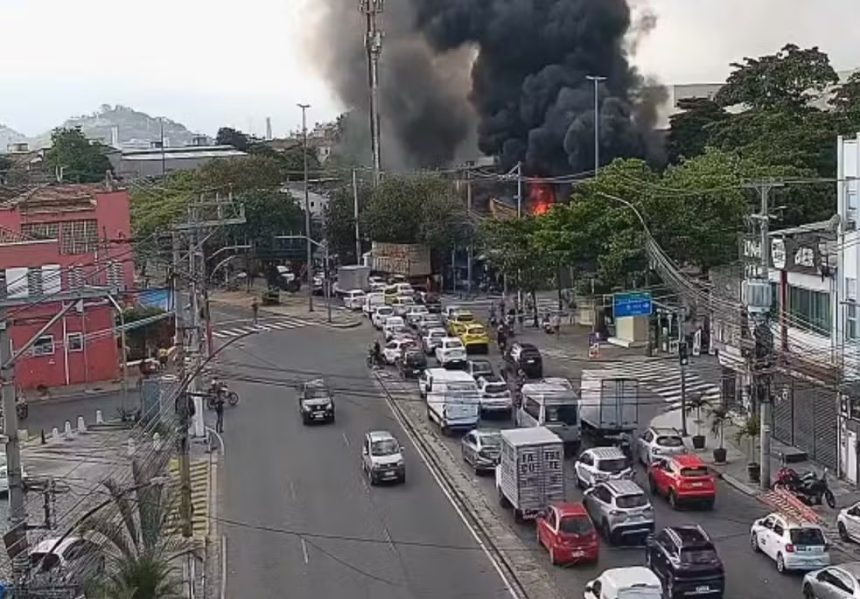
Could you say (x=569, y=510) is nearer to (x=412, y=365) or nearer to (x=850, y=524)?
(x=850, y=524)

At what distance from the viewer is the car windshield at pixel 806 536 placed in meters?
20.5

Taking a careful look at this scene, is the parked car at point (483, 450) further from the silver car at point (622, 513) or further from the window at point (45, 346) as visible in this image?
the window at point (45, 346)

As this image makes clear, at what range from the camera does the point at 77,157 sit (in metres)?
102

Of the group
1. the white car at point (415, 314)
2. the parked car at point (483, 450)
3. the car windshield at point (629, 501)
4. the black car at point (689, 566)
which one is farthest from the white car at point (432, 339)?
the black car at point (689, 566)

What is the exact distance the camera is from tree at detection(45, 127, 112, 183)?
324ft

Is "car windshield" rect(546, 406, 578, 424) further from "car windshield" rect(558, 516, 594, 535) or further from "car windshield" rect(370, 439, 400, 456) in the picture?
"car windshield" rect(558, 516, 594, 535)

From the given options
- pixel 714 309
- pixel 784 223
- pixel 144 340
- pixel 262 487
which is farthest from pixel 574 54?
pixel 262 487

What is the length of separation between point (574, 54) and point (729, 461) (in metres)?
50.8

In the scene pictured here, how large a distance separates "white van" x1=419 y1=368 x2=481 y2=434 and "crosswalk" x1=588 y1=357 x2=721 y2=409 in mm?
6109

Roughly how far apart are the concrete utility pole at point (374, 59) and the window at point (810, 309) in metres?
50.6

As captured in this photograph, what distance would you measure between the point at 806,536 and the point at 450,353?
74.8 ft

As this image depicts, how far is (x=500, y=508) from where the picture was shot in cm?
2539

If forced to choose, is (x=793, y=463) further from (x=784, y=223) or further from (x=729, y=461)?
(x=784, y=223)

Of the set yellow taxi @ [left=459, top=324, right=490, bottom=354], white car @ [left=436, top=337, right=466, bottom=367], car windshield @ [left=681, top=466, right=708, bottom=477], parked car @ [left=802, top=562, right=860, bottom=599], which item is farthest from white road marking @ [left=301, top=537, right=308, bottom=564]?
yellow taxi @ [left=459, top=324, right=490, bottom=354]
